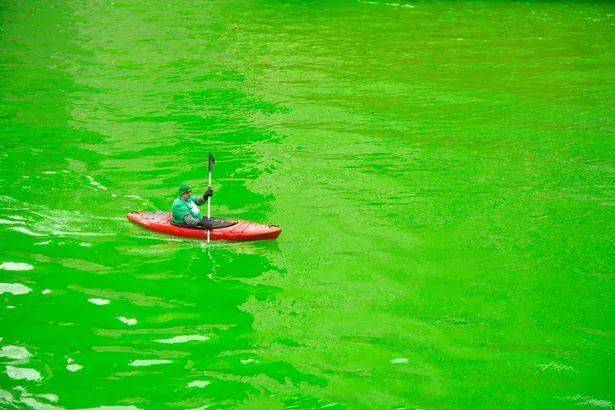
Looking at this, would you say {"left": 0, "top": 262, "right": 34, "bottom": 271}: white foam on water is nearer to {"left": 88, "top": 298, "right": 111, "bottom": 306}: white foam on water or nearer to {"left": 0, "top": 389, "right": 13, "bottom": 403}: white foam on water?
{"left": 88, "top": 298, "right": 111, "bottom": 306}: white foam on water

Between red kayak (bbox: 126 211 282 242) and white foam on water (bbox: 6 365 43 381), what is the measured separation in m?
3.55

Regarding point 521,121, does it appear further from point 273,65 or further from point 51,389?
point 51,389

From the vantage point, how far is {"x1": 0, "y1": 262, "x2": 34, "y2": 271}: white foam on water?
484 inches

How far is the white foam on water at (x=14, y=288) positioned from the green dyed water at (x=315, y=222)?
0.04 metres

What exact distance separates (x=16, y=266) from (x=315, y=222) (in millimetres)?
4488

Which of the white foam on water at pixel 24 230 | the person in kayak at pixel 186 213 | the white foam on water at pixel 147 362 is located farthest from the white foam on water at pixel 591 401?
the white foam on water at pixel 24 230

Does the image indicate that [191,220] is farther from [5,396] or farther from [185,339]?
[5,396]

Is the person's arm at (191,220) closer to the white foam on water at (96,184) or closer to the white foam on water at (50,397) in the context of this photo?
the white foam on water at (96,184)

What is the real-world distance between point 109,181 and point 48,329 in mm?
5077

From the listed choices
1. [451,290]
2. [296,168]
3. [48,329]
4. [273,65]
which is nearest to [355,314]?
[451,290]

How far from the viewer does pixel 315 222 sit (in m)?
13.9

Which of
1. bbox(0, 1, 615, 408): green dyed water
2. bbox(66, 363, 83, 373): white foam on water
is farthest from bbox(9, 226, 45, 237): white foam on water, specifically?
bbox(66, 363, 83, 373): white foam on water

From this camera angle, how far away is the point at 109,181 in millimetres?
15383

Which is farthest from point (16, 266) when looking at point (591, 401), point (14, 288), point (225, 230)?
point (591, 401)
